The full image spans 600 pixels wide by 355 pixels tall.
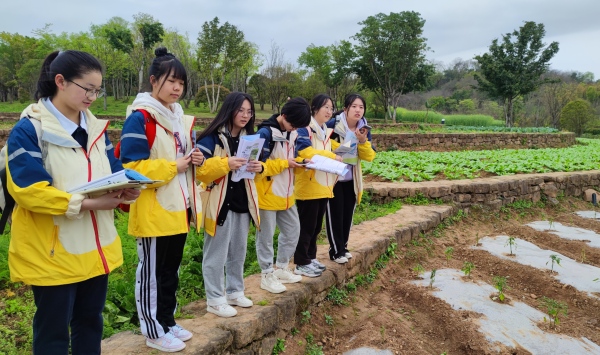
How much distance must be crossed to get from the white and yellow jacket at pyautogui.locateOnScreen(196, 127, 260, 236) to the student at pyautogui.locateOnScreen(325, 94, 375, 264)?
4.44ft

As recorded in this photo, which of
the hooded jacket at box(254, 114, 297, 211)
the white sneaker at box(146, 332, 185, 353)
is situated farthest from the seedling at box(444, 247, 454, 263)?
the white sneaker at box(146, 332, 185, 353)

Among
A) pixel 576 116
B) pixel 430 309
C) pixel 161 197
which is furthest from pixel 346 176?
pixel 576 116

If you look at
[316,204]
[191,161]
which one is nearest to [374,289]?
[316,204]

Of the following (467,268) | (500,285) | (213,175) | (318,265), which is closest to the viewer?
(213,175)

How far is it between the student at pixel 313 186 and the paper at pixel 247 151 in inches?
31.3

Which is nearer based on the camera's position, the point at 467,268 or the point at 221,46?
the point at 467,268

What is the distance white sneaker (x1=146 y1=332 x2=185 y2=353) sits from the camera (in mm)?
2371

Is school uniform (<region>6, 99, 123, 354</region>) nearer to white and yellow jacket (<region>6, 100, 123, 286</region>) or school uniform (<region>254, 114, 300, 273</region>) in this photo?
white and yellow jacket (<region>6, 100, 123, 286</region>)

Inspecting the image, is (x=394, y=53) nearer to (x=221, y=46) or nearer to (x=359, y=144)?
(x=221, y=46)

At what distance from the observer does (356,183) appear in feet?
13.5

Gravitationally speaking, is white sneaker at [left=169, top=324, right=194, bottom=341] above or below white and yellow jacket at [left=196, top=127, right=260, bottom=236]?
below

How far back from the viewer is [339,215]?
4039 mm

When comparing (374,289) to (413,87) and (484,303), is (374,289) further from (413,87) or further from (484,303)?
(413,87)

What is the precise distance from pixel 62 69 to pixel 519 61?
29607mm
